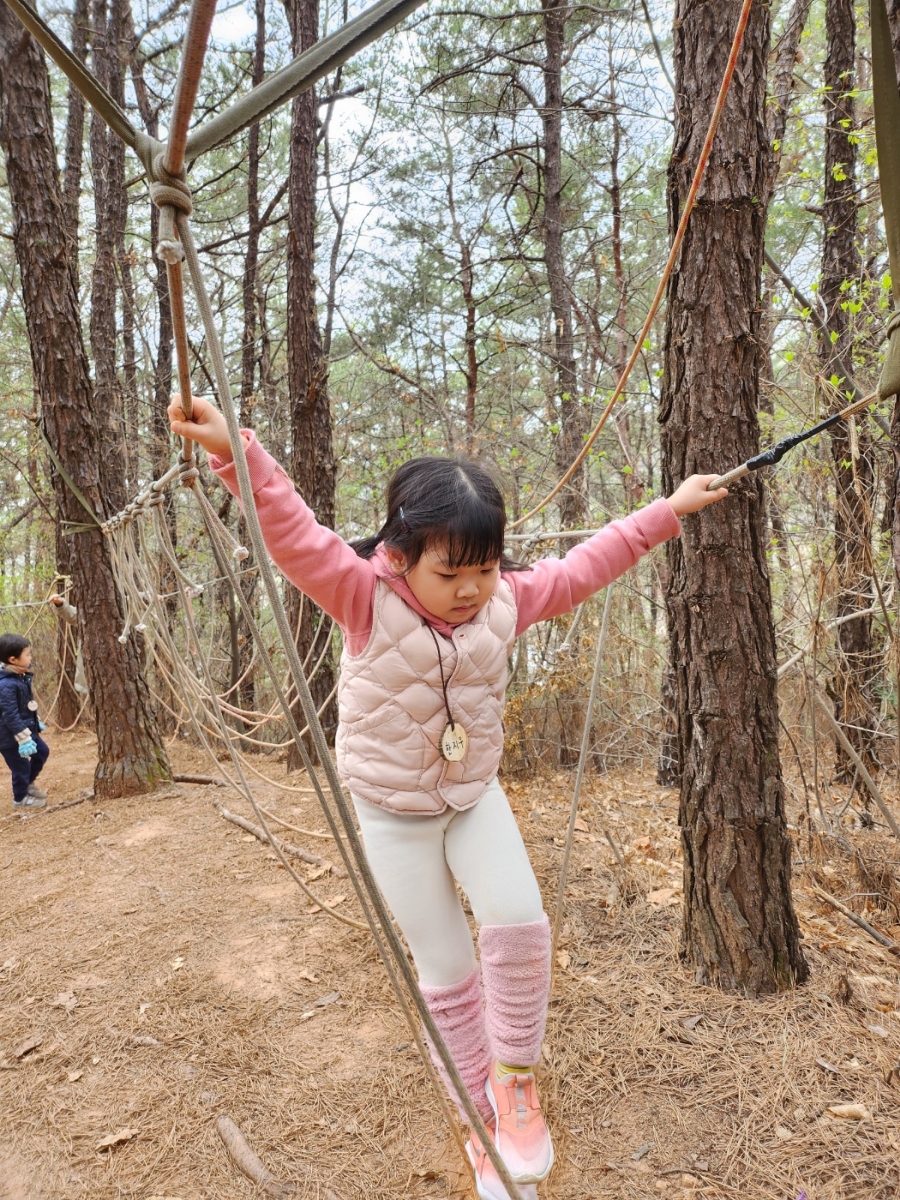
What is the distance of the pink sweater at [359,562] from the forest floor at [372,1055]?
0.91 m

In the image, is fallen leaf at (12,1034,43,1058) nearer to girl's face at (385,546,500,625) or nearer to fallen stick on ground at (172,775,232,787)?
girl's face at (385,546,500,625)

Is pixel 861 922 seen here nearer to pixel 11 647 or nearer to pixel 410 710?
pixel 410 710

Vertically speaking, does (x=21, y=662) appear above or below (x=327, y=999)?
above

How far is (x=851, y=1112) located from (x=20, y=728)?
12.8 ft

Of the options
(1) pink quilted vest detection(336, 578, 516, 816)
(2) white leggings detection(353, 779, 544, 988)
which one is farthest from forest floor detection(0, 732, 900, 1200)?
(1) pink quilted vest detection(336, 578, 516, 816)

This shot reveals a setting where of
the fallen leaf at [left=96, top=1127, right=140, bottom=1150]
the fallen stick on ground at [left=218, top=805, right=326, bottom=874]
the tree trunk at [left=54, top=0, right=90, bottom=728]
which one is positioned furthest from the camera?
the tree trunk at [left=54, top=0, right=90, bottom=728]

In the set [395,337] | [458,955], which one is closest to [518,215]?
[395,337]

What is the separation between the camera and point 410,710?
1157mm

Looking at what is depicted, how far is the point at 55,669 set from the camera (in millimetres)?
6090

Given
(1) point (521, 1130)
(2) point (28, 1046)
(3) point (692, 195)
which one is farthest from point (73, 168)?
(1) point (521, 1130)

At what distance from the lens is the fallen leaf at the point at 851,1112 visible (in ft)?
4.20

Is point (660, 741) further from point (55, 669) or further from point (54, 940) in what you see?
point (55, 669)

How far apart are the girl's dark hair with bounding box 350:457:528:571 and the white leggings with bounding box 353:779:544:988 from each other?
0.41 m

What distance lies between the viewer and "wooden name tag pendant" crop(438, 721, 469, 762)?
3.80 feet
